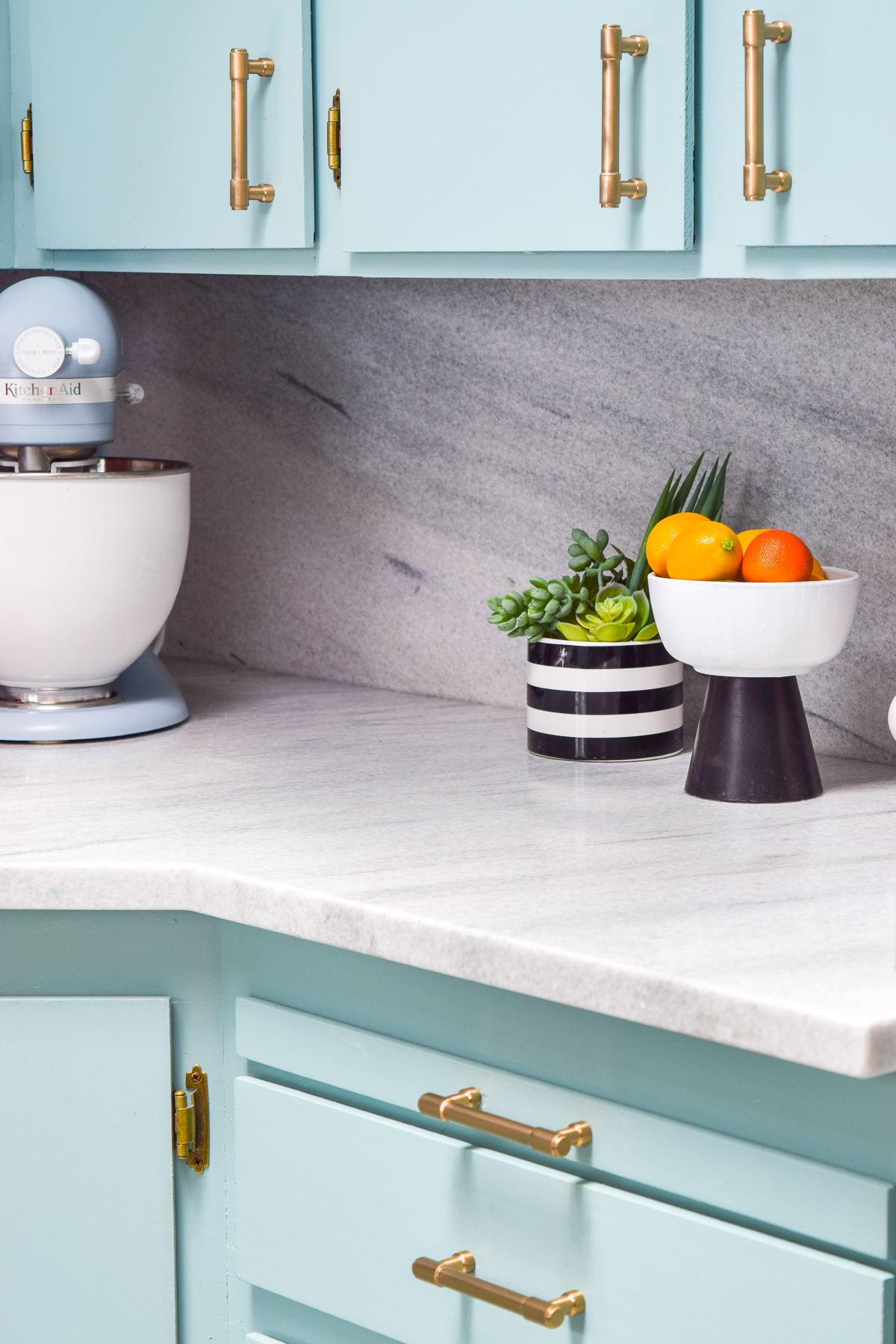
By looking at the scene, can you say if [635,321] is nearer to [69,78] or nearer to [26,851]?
Answer: [69,78]

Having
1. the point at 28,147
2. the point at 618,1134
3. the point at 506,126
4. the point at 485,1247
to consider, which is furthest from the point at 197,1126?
the point at 28,147

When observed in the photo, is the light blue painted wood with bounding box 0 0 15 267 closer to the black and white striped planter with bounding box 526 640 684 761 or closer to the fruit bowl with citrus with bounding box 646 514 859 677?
the black and white striped planter with bounding box 526 640 684 761

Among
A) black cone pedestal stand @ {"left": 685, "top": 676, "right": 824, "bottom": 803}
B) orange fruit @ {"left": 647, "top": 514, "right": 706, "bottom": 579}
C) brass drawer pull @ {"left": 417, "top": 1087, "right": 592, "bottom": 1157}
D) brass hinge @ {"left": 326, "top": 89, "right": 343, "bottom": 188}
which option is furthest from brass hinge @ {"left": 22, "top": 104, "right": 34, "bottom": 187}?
brass drawer pull @ {"left": 417, "top": 1087, "right": 592, "bottom": 1157}

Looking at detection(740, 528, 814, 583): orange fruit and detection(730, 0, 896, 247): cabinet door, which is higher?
detection(730, 0, 896, 247): cabinet door

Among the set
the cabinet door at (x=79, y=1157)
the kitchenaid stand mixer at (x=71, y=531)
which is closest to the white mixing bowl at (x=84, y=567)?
the kitchenaid stand mixer at (x=71, y=531)

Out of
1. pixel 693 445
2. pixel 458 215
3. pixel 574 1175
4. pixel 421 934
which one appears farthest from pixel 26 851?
pixel 693 445

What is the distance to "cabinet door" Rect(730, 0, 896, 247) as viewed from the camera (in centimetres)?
113

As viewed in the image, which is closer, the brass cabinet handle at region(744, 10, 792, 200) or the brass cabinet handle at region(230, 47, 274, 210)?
the brass cabinet handle at region(744, 10, 792, 200)

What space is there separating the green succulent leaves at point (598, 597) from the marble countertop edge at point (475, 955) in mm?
457

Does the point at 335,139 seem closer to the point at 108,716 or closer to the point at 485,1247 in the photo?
the point at 108,716

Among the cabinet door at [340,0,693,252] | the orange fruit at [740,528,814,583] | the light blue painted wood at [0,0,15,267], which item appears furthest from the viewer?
the light blue painted wood at [0,0,15,267]

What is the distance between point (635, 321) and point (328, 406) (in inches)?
17.5

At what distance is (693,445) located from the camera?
64.3 inches

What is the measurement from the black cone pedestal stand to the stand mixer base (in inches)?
23.2
